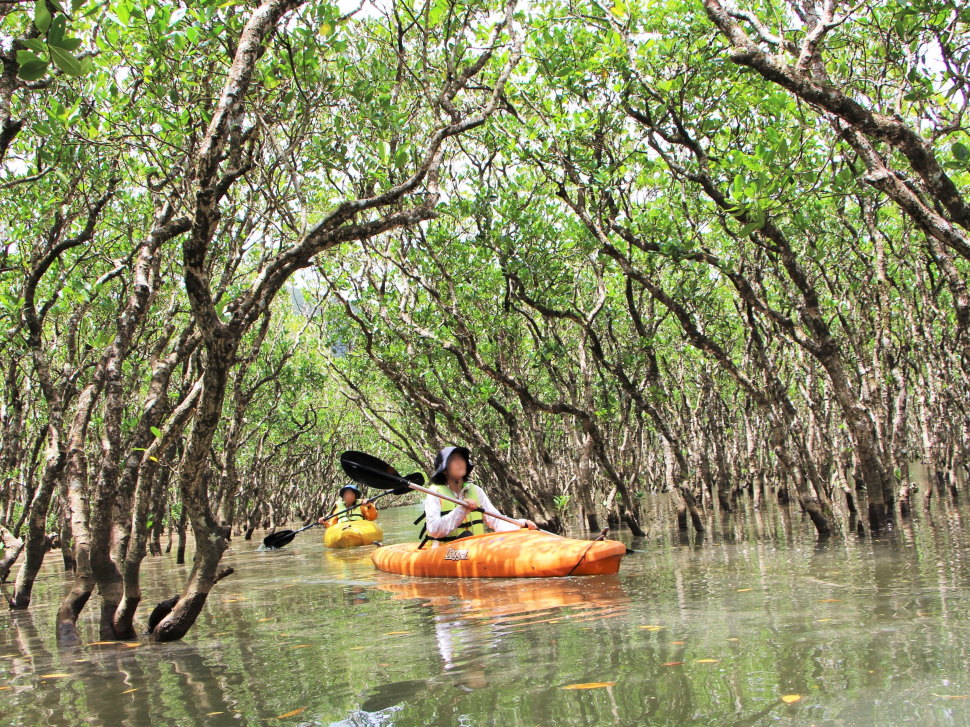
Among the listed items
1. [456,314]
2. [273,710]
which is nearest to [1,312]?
[456,314]

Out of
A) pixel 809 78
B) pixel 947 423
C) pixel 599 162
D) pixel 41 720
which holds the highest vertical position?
pixel 599 162

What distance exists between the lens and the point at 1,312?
437 inches

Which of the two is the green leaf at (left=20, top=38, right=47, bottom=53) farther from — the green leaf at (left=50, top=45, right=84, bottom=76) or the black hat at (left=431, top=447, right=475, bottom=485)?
the black hat at (left=431, top=447, right=475, bottom=485)

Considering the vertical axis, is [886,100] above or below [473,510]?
above

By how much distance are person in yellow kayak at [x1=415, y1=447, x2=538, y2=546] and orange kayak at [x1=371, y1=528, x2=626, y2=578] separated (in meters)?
0.23

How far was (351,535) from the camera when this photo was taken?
718 inches

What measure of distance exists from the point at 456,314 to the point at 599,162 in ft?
13.0

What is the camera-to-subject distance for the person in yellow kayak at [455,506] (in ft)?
33.1

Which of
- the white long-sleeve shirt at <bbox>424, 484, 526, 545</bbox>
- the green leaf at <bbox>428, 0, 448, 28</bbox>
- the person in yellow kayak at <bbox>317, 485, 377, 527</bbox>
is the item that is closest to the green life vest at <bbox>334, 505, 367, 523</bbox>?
the person in yellow kayak at <bbox>317, 485, 377, 527</bbox>

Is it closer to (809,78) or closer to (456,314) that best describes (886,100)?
(809,78)

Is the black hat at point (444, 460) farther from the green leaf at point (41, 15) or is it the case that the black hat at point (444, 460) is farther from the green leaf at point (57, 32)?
the green leaf at point (41, 15)

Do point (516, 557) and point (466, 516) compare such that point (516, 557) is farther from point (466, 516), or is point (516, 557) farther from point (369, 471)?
point (369, 471)

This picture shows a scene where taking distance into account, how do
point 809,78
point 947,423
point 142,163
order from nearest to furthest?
point 809,78
point 142,163
point 947,423

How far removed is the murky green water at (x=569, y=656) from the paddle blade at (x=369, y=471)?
1.25 meters
